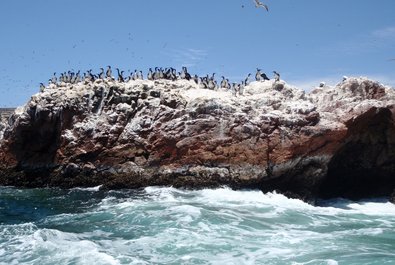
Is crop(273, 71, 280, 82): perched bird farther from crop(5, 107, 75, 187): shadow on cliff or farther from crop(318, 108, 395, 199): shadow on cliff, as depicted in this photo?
crop(5, 107, 75, 187): shadow on cliff

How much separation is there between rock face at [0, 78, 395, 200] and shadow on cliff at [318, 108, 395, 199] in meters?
0.05

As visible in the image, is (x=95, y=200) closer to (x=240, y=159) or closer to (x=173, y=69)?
(x=240, y=159)

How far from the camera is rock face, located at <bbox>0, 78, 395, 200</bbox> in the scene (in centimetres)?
2331

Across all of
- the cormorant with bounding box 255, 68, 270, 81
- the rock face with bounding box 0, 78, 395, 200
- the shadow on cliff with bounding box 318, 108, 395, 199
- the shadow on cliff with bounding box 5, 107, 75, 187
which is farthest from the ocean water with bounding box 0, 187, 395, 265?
the cormorant with bounding box 255, 68, 270, 81

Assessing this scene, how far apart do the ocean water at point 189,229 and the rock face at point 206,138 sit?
1.42 meters

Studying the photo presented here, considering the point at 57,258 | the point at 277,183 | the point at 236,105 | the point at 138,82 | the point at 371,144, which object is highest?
the point at 138,82

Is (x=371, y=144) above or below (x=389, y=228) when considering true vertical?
above

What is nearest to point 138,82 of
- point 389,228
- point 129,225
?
point 129,225

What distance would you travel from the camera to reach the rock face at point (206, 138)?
23.3 metres

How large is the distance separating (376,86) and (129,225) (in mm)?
15729

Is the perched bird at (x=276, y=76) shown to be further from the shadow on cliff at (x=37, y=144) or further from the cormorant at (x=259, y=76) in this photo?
the shadow on cliff at (x=37, y=144)

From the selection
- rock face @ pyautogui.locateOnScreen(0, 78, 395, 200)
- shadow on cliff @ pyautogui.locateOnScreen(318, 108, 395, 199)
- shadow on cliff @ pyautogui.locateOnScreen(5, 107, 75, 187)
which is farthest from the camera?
shadow on cliff @ pyautogui.locateOnScreen(5, 107, 75, 187)

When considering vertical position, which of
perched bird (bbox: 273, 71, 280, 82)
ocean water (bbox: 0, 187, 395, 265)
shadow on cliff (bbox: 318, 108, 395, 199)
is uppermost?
perched bird (bbox: 273, 71, 280, 82)

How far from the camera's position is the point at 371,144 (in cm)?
2558
